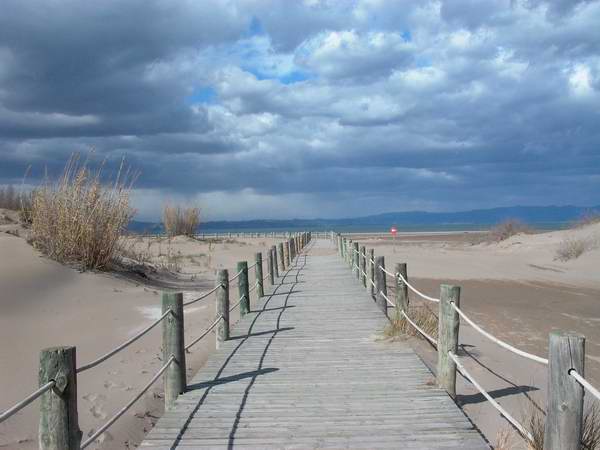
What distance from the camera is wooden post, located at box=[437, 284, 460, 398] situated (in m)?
5.55

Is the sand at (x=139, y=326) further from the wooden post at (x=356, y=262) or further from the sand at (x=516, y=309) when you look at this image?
the wooden post at (x=356, y=262)

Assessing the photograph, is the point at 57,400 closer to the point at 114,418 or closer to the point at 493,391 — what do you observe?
the point at 114,418

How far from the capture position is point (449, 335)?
18.3 feet

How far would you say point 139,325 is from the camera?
1065 centimetres

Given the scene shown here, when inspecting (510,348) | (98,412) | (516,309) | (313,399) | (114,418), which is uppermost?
(510,348)

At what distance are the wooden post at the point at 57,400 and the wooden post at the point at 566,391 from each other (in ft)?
9.36

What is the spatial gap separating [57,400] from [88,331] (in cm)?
713

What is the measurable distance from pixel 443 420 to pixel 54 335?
7250 mm

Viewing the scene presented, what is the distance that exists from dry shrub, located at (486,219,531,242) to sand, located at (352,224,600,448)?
5.19m

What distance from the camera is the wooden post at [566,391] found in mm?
3203

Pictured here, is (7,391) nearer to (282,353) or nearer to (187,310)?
(282,353)

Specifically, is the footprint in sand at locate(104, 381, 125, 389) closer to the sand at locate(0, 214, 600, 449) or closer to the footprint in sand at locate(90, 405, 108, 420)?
the sand at locate(0, 214, 600, 449)

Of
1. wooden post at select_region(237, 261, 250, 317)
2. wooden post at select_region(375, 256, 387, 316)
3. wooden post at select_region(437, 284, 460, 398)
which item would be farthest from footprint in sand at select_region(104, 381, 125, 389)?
wooden post at select_region(375, 256, 387, 316)

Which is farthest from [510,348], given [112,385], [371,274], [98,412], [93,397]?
[371,274]
